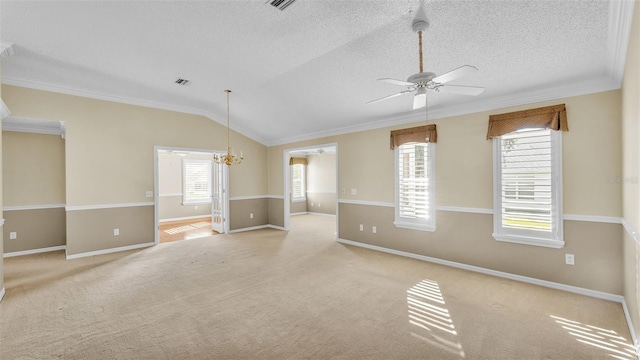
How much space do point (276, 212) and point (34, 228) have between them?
4943 mm

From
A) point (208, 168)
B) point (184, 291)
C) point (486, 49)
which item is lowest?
point (184, 291)

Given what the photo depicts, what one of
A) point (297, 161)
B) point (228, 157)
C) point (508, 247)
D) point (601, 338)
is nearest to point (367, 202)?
point (508, 247)

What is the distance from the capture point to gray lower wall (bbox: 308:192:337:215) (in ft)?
33.3

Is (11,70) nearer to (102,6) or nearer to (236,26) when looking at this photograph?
(102,6)

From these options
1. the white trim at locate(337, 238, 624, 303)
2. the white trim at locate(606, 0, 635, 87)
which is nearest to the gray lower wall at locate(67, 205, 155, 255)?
the white trim at locate(337, 238, 624, 303)

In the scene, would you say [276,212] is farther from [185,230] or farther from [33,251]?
[33,251]

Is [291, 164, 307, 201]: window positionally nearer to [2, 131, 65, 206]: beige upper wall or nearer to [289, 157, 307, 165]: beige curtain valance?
[289, 157, 307, 165]: beige curtain valance

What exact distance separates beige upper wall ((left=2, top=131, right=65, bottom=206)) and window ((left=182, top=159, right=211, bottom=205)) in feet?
11.8

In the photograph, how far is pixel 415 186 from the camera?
4.88 meters

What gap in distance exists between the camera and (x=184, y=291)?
3.48 m

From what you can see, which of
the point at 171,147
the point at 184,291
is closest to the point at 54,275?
the point at 184,291

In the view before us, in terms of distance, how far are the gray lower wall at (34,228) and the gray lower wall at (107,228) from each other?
1.02 metres

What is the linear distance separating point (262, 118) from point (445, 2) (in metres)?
4.51

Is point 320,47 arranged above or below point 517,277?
above
